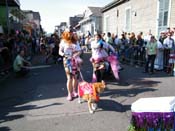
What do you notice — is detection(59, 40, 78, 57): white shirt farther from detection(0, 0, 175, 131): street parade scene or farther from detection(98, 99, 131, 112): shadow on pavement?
detection(98, 99, 131, 112): shadow on pavement

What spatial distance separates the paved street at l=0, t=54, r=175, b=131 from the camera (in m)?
5.02

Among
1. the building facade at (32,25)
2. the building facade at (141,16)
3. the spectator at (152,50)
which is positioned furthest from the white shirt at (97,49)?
the building facade at (32,25)

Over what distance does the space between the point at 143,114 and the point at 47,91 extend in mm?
4988

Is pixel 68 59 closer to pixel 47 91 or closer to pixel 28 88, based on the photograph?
pixel 47 91

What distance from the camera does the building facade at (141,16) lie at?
41.4ft

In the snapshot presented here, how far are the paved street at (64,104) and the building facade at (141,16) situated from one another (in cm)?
417

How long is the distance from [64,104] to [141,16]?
11040mm

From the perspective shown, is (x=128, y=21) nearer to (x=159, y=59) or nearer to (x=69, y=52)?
(x=159, y=59)

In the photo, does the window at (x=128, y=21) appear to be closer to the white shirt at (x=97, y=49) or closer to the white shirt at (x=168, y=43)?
the white shirt at (x=168, y=43)

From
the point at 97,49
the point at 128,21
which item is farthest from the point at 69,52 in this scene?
the point at 128,21

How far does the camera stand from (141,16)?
51.4ft

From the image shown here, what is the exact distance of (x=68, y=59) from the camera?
636 centimetres

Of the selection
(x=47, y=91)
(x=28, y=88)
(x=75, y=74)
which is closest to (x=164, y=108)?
(x=75, y=74)

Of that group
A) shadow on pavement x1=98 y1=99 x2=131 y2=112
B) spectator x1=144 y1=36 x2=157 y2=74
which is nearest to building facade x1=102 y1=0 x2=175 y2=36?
spectator x1=144 y1=36 x2=157 y2=74
